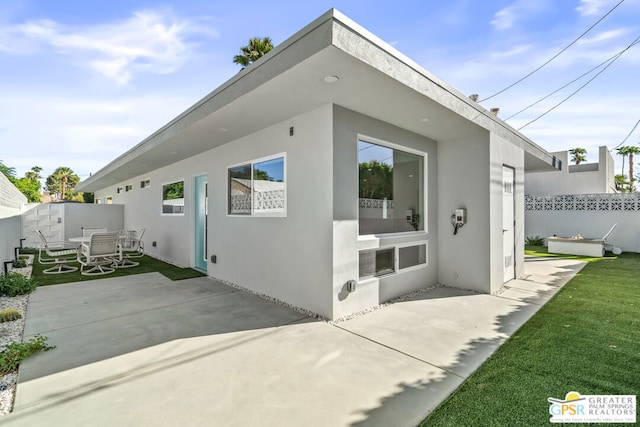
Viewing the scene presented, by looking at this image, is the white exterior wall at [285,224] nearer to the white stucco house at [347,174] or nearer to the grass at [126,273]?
the white stucco house at [347,174]

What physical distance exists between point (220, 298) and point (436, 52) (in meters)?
8.75

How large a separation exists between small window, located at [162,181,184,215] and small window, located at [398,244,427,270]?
21.1 feet

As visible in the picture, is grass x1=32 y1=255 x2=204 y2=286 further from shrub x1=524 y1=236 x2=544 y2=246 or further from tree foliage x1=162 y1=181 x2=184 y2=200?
shrub x1=524 y1=236 x2=544 y2=246

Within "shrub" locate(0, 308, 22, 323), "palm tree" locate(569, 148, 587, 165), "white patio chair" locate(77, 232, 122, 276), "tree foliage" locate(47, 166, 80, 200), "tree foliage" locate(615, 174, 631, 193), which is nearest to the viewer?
"shrub" locate(0, 308, 22, 323)

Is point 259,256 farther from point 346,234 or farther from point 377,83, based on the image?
point 377,83

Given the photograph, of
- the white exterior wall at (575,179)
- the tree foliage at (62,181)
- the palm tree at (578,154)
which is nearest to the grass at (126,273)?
the white exterior wall at (575,179)

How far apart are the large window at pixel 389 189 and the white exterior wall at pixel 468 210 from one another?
58cm

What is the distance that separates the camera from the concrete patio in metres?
2.27

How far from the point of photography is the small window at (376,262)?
470cm

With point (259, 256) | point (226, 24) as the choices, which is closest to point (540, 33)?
point (226, 24)

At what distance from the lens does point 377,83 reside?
346 cm

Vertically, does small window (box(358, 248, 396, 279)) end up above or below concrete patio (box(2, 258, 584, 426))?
above

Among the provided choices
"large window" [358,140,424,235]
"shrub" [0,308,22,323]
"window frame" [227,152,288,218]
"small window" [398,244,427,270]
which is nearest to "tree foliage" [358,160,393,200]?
"large window" [358,140,424,235]

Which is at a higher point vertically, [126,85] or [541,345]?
[126,85]
